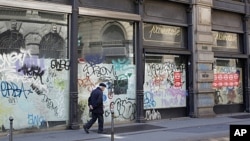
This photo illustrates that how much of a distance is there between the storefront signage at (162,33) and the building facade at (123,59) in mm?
45

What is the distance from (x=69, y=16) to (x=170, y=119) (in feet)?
21.4

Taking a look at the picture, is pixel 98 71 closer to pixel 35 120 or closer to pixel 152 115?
pixel 35 120

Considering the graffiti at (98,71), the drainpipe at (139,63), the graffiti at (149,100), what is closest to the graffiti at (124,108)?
the drainpipe at (139,63)

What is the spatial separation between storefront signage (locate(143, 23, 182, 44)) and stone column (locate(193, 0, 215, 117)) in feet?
2.77

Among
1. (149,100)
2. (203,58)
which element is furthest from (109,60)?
(203,58)

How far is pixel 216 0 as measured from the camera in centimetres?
1966

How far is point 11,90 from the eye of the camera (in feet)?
43.0

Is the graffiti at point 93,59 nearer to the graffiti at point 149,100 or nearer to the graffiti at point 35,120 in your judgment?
the graffiti at point 149,100

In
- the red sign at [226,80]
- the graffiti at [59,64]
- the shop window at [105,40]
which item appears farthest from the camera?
the red sign at [226,80]

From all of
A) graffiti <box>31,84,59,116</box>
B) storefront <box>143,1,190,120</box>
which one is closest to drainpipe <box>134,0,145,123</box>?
storefront <box>143,1,190,120</box>

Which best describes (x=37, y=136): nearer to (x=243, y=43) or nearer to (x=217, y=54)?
(x=217, y=54)

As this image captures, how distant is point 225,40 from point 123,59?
22.9ft

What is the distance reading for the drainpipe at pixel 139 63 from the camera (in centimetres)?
1627

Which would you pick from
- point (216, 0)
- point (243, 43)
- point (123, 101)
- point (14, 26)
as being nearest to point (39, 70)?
point (14, 26)
